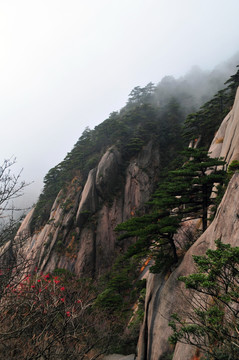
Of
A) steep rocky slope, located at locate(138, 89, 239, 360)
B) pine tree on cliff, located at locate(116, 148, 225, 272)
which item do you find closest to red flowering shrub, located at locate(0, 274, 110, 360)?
steep rocky slope, located at locate(138, 89, 239, 360)

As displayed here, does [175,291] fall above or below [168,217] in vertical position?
below

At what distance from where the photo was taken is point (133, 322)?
1712 cm

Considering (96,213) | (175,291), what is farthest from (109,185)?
(175,291)

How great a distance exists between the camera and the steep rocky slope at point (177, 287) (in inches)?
292

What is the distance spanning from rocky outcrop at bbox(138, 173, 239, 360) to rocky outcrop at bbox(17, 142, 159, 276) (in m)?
17.4

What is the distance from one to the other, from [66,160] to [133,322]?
32.8 m

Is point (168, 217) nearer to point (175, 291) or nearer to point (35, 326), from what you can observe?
point (175, 291)

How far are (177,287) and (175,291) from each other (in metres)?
0.48

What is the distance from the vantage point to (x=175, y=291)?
10.9 meters

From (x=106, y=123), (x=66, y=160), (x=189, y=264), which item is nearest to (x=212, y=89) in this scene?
(x=106, y=123)

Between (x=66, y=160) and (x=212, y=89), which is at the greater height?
(x=212, y=89)

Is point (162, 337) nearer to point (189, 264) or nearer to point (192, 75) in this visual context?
point (189, 264)

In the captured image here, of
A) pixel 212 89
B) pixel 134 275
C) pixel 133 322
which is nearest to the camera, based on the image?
pixel 133 322

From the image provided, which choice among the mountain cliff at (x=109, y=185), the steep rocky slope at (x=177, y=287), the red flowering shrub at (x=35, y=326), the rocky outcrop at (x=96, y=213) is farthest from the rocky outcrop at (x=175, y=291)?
the rocky outcrop at (x=96, y=213)
